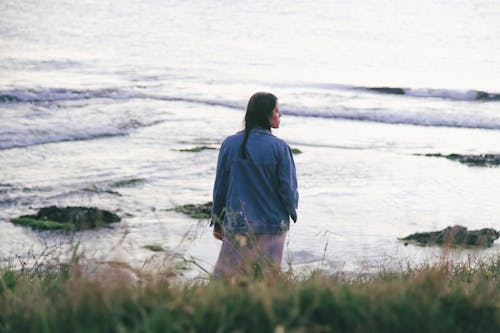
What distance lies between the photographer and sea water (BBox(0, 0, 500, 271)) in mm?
10570

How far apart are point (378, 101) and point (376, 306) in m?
23.7

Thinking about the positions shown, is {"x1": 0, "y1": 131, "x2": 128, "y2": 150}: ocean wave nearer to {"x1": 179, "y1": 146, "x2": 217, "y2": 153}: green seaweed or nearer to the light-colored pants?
{"x1": 179, "y1": 146, "x2": 217, "y2": 153}: green seaweed

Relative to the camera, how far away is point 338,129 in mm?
20938

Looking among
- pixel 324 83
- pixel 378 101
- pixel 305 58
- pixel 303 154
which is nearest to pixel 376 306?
pixel 303 154

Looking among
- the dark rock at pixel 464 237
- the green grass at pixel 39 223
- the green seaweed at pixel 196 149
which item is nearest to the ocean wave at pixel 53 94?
the green seaweed at pixel 196 149

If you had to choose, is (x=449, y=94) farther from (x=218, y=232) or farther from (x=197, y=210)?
(x=218, y=232)

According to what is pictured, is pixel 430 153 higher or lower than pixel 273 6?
lower

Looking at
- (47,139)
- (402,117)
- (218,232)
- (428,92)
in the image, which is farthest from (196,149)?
(428,92)

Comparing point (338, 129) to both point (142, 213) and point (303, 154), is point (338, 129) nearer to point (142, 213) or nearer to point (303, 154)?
point (303, 154)

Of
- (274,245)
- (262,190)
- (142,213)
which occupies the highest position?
(262,190)

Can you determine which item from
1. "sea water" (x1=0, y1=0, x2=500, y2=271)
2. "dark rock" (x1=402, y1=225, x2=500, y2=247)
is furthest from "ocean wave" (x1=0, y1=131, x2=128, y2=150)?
"dark rock" (x1=402, y1=225, x2=500, y2=247)

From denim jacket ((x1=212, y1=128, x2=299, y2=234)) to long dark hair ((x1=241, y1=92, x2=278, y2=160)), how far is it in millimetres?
40

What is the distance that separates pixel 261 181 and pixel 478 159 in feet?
33.2

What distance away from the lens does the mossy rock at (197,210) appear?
439 inches
